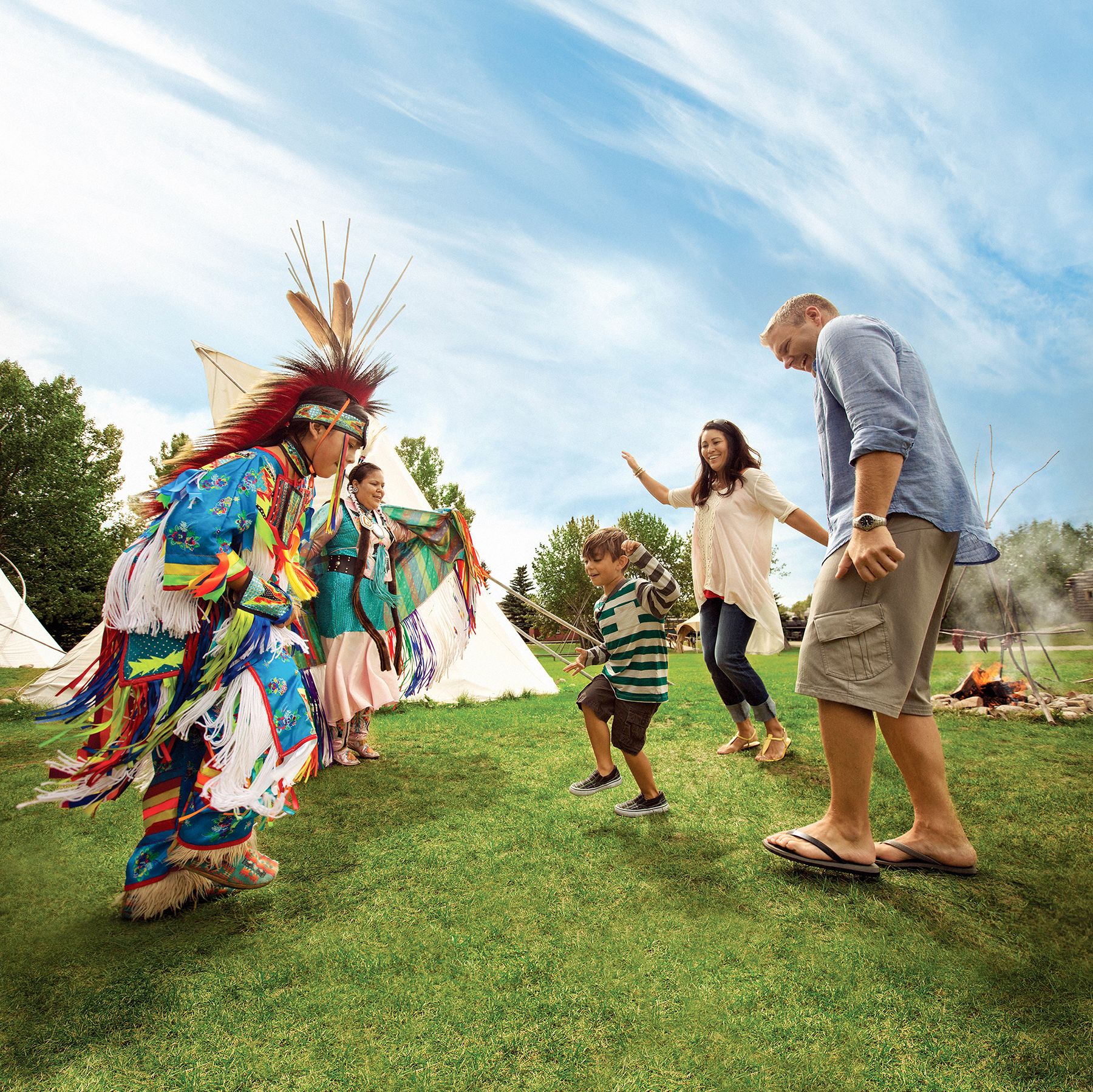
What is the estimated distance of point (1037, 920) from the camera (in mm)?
1952

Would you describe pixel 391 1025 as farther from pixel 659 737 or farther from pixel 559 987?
pixel 659 737

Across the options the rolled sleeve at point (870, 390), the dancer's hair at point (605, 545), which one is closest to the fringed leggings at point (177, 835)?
the dancer's hair at point (605, 545)

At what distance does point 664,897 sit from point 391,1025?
96cm

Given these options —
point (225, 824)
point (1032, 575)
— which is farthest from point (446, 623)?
point (1032, 575)

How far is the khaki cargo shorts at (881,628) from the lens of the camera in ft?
6.83

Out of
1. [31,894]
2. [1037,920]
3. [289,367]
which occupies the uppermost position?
[289,367]

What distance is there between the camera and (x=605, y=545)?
3.19 m

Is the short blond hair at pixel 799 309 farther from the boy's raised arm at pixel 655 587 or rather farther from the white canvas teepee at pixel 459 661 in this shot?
the white canvas teepee at pixel 459 661

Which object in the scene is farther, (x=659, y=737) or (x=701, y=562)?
(x=659, y=737)

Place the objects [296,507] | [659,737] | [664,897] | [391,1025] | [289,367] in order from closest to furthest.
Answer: [391,1025] → [664,897] → [296,507] → [289,367] → [659,737]

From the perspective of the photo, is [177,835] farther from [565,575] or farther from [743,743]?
[565,575]

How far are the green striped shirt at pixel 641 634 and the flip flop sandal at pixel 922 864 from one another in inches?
40.8

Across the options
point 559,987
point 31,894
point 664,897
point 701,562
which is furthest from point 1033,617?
point 31,894

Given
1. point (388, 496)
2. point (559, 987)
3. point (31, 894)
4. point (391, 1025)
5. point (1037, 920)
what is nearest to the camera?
point (391, 1025)
